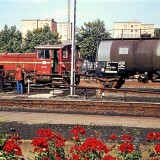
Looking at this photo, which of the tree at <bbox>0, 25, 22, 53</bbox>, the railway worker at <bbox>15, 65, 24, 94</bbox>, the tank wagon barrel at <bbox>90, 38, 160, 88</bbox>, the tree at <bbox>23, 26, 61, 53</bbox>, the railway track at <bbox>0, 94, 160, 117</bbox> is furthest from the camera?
the tree at <bbox>23, 26, 61, 53</bbox>

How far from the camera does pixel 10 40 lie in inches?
2361

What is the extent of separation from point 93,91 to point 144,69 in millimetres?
3756

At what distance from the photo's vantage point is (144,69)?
20484mm

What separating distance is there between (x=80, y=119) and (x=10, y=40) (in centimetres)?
4985

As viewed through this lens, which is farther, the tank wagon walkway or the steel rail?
the steel rail

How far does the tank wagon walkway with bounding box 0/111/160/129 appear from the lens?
1149 cm

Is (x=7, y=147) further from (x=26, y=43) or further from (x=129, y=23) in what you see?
(x=129, y=23)

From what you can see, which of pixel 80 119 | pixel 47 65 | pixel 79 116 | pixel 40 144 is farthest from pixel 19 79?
pixel 40 144

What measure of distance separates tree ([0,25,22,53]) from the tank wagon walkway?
154ft

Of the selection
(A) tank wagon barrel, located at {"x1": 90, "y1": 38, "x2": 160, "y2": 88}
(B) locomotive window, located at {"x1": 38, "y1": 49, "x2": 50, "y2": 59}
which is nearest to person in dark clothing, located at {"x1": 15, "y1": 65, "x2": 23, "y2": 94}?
(A) tank wagon barrel, located at {"x1": 90, "y1": 38, "x2": 160, "y2": 88}

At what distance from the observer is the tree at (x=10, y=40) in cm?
5928

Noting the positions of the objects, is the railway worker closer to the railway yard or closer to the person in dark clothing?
the person in dark clothing

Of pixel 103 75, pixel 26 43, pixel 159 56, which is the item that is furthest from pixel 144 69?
pixel 26 43

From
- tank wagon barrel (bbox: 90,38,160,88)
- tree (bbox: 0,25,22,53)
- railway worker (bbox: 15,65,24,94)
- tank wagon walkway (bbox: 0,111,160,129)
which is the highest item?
tree (bbox: 0,25,22,53)
